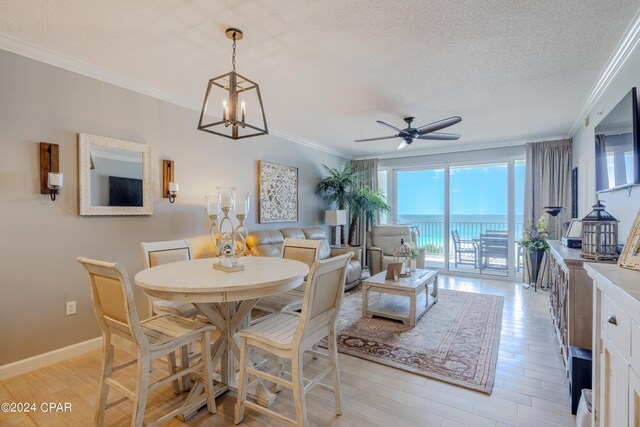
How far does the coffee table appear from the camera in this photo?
10.7 ft

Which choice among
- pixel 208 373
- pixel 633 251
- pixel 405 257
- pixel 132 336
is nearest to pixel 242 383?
pixel 208 373

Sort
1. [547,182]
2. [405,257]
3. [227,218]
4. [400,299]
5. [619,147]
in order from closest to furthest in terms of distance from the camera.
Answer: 1. [227,218]
2. [619,147]
3. [405,257]
4. [400,299]
5. [547,182]

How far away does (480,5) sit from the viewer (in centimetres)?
182

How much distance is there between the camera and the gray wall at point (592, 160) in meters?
2.19

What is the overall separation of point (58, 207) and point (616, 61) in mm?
4623

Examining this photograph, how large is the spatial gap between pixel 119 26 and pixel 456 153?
18.1 feet

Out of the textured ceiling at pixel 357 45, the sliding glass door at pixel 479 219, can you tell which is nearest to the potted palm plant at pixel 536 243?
the sliding glass door at pixel 479 219

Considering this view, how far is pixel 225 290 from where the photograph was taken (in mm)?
1599

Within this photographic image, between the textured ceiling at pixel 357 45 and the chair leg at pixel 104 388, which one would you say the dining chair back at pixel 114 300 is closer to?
the chair leg at pixel 104 388

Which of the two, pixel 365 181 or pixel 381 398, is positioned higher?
pixel 365 181

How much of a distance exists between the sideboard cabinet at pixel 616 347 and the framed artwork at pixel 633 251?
54mm

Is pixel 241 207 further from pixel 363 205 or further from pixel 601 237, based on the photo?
pixel 363 205

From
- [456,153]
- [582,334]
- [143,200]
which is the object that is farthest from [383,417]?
[456,153]

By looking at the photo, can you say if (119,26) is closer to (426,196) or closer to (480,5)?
(480,5)
